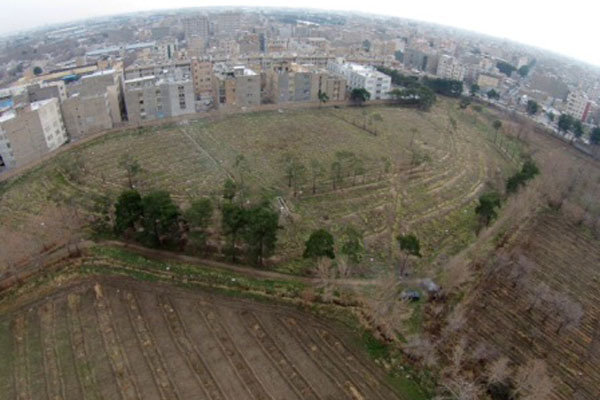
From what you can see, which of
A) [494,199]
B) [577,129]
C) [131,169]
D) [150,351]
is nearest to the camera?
[150,351]

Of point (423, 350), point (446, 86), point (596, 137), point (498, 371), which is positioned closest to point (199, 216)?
point (423, 350)

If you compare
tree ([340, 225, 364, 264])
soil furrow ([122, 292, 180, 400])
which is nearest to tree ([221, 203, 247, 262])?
tree ([340, 225, 364, 264])

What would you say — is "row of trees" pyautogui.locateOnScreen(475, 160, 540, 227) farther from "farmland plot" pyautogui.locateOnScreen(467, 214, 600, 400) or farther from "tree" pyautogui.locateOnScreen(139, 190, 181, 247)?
"tree" pyautogui.locateOnScreen(139, 190, 181, 247)

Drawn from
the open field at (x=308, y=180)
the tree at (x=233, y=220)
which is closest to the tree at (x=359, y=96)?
the open field at (x=308, y=180)

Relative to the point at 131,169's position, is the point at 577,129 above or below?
below

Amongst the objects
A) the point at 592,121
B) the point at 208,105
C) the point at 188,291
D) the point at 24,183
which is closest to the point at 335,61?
the point at 208,105

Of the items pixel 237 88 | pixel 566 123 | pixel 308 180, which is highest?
pixel 237 88

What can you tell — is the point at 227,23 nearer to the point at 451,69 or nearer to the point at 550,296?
the point at 451,69
